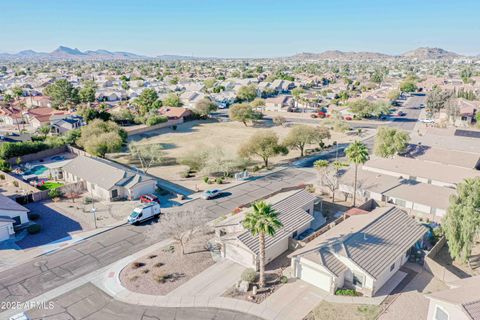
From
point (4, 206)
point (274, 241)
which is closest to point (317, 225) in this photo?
point (274, 241)

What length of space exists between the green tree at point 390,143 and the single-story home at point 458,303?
36583 mm

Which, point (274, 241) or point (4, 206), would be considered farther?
point (4, 206)

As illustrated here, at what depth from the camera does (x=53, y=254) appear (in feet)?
110

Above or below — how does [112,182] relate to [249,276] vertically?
above

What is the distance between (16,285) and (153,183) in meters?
22.6

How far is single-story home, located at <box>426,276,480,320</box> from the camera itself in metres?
20.8

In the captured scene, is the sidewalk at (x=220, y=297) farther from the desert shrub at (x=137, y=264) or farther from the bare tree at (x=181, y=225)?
the bare tree at (x=181, y=225)

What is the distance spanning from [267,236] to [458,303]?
15810mm

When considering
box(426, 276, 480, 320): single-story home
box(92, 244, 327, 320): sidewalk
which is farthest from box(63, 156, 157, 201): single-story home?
box(426, 276, 480, 320): single-story home

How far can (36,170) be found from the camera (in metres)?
59.9

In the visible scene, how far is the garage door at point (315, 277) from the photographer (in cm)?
2784

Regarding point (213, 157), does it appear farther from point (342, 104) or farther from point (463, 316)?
point (342, 104)

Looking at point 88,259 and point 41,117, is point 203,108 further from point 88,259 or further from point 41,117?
point 88,259

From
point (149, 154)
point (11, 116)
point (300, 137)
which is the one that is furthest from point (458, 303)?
point (11, 116)
